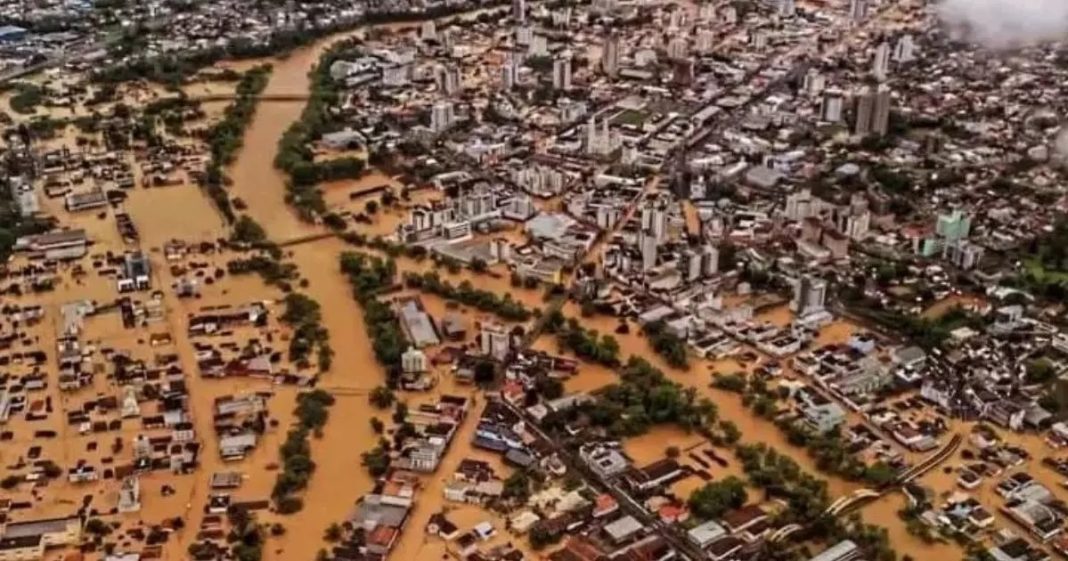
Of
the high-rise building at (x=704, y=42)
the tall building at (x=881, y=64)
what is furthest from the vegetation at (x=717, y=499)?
the high-rise building at (x=704, y=42)

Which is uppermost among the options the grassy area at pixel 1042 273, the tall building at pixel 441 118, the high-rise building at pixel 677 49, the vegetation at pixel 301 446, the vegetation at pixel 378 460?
the high-rise building at pixel 677 49

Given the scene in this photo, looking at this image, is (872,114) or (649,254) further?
(872,114)

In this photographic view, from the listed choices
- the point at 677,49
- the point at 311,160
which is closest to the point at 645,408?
the point at 311,160

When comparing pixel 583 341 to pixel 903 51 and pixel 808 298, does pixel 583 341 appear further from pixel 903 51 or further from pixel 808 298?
pixel 903 51

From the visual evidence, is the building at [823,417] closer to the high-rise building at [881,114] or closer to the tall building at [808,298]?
the tall building at [808,298]

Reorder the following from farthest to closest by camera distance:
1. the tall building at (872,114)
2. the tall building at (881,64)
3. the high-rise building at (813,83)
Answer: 1. the tall building at (881,64)
2. the high-rise building at (813,83)
3. the tall building at (872,114)

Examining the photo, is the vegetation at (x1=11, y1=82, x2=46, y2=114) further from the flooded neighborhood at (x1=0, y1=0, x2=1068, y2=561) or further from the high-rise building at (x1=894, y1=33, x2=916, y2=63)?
the high-rise building at (x1=894, y1=33, x2=916, y2=63)
